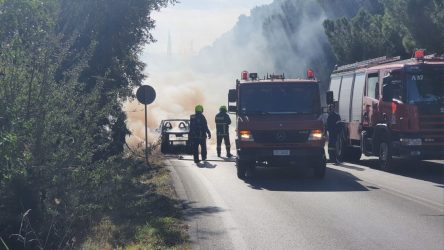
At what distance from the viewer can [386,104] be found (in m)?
16.1

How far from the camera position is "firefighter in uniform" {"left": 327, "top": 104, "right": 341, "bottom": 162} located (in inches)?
773

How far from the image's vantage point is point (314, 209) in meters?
10.6

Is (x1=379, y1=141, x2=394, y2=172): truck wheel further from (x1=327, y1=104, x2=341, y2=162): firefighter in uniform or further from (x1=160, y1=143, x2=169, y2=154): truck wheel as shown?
(x1=160, y1=143, x2=169, y2=154): truck wheel

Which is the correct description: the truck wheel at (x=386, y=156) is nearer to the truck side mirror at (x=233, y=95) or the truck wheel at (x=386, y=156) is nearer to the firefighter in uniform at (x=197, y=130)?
the truck side mirror at (x=233, y=95)

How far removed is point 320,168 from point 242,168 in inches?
70.8

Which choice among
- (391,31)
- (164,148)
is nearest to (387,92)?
(164,148)

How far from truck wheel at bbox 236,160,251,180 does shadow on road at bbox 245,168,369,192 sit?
209mm

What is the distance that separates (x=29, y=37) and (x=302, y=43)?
61934mm

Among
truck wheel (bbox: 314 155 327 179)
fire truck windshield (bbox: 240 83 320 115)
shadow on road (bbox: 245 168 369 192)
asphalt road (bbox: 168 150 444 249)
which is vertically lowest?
asphalt road (bbox: 168 150 444 249)

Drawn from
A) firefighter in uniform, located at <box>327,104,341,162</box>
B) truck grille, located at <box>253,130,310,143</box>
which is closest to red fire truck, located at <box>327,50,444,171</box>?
firefighter in uniform, located at <box>327,104,341,162</box>

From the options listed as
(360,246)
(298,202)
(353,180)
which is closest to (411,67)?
(353,180)

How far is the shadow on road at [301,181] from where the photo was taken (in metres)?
13.3

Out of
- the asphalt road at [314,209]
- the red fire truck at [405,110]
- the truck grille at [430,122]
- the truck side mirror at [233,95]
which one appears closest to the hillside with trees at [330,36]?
the red fire truck at [405,110]

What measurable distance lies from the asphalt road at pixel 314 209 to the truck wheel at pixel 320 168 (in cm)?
21
